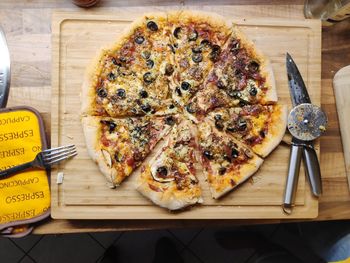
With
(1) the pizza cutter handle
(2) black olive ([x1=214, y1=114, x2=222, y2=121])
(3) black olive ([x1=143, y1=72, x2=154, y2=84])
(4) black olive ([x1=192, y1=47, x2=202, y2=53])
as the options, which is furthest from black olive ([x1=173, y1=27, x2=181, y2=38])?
(1) the pizza cutter handle

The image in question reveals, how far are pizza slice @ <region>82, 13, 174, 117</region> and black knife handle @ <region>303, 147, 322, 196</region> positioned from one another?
28.1 inches

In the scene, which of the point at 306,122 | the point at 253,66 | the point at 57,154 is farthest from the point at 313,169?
the point at 57,154

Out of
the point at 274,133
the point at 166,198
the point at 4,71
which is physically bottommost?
the point at 166,198

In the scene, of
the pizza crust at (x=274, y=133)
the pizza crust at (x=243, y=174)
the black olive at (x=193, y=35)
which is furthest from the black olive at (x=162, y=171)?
the black olive at (x=193, y=35)

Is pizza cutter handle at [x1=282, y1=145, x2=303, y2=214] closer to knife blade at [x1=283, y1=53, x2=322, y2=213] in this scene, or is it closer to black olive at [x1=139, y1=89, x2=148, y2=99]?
knife blade at [x1=283, y1=53, x2=322, y2=213]

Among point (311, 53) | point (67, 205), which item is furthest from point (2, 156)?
point (311, 53)

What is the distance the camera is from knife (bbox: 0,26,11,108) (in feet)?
7.22

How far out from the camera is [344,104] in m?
2.27

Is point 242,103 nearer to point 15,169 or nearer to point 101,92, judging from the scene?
point 101,92

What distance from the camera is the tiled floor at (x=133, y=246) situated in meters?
2.92

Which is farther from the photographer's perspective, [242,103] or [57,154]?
[242,103]

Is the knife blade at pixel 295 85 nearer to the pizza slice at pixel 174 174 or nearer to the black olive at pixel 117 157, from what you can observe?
the pizza slice at pixel 174 174

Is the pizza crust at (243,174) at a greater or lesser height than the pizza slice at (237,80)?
lesser

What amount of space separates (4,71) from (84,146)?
58cm
